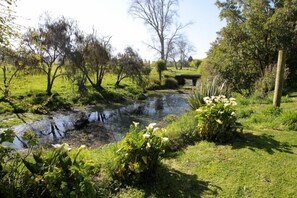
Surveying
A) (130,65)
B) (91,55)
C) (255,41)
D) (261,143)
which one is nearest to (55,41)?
(91,55)

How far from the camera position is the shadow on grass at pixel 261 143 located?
19.0ft

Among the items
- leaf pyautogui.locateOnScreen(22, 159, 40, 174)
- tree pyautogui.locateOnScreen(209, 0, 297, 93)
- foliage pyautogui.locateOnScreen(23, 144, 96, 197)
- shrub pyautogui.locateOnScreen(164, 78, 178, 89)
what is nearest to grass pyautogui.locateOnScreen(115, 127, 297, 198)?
foliage pyautogui.locateOnScreen(23, 144, 96, 197)

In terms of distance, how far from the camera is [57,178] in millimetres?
3289

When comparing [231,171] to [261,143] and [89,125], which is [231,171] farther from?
[89,125]

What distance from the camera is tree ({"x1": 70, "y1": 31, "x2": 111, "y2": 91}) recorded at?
21.1 metres

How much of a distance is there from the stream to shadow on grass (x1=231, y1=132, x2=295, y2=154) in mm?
4804

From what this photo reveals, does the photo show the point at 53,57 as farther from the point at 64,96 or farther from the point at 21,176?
the point at 21,176

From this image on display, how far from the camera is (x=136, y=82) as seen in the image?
86.2 ft

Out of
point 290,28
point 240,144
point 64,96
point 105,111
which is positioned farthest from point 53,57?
point 240,144

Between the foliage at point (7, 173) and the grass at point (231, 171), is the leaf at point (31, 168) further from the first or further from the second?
the grass at point (231, 171)

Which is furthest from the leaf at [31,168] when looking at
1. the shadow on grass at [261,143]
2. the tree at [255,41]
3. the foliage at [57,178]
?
the tree at [255,41]

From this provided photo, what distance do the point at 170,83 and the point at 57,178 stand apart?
27714 millimetres

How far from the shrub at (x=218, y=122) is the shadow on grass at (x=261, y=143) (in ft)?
0.97

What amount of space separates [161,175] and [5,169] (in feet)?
8.14
